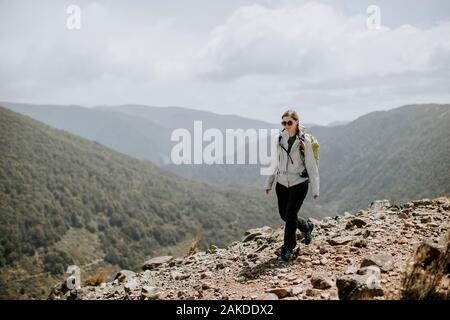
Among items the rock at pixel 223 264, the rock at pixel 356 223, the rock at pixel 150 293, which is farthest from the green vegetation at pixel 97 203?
the rock at pixel 150 293

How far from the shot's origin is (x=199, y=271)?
8016 millimetres

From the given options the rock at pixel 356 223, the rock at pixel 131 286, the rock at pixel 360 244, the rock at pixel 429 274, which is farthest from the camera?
the rock at pixel 356 223

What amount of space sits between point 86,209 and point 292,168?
126 m

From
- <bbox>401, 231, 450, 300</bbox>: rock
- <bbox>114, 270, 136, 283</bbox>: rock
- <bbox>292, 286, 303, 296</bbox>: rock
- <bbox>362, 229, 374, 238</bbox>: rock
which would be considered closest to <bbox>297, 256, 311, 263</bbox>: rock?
<bbox>292, 286, 303, 296</bbox>: rock

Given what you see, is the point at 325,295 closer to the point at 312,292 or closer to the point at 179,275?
the point at 312,292

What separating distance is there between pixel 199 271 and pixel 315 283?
2.94 metres

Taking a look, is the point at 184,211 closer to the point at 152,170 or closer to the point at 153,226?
the point at 153,226

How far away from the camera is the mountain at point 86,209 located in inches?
3848

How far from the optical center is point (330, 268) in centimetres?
642

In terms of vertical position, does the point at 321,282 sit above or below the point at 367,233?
below

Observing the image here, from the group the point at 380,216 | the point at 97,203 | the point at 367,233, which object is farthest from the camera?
the point at 97,203

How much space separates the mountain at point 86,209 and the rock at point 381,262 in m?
71.1

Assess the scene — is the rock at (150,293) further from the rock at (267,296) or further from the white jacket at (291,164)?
the white jacket at (291,164)

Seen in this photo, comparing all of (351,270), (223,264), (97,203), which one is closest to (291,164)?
(351,270)
